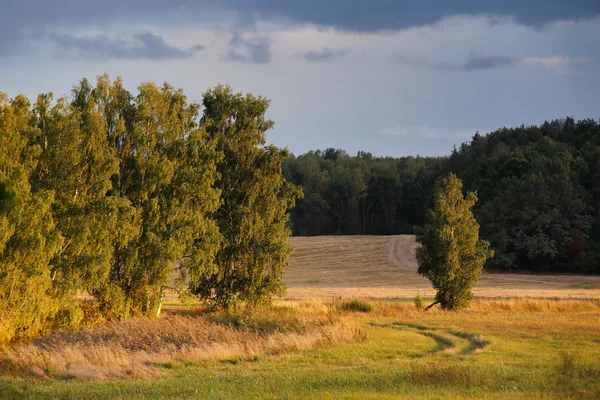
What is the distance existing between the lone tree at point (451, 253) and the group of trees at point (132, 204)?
30.7 feet

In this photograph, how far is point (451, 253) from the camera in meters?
40.1

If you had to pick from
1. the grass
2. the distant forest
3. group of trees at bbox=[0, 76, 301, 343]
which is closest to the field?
the grass

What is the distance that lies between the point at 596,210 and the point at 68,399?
284 ft

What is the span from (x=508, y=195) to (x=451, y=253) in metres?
48.1

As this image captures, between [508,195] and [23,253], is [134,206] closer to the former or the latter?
[23,253]

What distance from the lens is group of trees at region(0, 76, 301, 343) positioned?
87.7ft

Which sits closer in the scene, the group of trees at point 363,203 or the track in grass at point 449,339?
the track in grass at point 449,339

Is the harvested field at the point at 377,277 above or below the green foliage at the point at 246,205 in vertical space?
below

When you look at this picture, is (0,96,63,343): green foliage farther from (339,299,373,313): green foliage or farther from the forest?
(339,299,373,313): green foliage

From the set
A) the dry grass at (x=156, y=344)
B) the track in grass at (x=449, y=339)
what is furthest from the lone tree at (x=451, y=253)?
the dry grass at (x=156, y=344)

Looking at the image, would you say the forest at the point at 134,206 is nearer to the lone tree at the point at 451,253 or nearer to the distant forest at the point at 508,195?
the lone tree at the point at 451,253

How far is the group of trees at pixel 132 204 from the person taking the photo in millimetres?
26719

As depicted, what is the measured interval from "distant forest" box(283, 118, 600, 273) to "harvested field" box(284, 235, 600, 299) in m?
5.01

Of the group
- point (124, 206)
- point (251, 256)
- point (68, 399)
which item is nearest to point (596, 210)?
point (251, 256)
